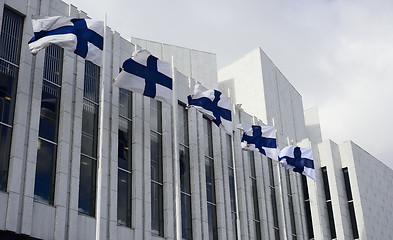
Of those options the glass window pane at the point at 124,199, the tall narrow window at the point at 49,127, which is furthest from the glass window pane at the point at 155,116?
the tall narrow window at the point at 49,127

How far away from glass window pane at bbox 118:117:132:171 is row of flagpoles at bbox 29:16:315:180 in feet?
12.4

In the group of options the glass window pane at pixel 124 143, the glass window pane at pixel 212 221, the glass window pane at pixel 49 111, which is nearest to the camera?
the glass window pane at pixel 49 111

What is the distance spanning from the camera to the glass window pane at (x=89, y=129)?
92.1 ft

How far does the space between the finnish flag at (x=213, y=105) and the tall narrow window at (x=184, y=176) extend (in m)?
4.26

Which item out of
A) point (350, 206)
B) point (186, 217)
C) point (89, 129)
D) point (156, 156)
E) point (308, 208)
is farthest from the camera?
point (350, 206)

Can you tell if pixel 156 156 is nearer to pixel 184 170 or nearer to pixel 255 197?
pixel 184 170

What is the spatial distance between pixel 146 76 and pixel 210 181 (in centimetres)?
1137

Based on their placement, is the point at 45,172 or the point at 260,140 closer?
the point at 45,172

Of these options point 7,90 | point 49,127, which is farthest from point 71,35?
point 49,127

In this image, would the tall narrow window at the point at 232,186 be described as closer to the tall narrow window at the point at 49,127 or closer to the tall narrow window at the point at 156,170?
the tall narrow window at the point at 156,170

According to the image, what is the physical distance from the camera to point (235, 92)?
54125 millimetres

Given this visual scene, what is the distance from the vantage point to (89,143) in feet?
92.7

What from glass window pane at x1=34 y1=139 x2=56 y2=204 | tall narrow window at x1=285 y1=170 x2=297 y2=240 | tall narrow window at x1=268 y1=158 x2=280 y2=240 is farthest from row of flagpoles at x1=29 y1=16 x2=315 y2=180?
tall narrow window at x1=285 y1=170 x2=297 y2=240

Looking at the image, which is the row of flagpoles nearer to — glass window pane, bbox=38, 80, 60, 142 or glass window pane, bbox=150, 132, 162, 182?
glass window pane, bbox=38, 80, 60, 142
